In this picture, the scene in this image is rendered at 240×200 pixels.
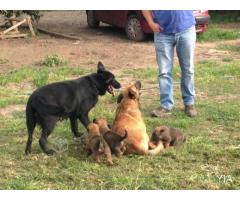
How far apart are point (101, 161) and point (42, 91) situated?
1.10m

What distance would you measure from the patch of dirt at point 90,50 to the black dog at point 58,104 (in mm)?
Result: 5360

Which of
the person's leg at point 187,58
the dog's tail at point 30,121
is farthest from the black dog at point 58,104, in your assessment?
the person's leg at point 187,58

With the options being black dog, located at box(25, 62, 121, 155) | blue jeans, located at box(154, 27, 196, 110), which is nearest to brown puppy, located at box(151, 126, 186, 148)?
black dog, located at box(25, 62, 121, 155)

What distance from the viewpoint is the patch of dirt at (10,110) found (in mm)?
8297

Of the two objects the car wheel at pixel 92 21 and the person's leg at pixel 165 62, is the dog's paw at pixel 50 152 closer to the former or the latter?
the person's leg at pixel 165 62

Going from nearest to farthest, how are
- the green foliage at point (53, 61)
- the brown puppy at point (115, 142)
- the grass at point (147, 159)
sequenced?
the grass at point (147, 159) < the brown puppy at point (115, 142) < the green foliage at point (53, 61)

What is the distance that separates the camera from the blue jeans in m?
7.80

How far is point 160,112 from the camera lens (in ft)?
26.3

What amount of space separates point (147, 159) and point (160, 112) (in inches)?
85.1

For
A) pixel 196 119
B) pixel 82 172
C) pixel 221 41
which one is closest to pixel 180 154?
pixel 82 172

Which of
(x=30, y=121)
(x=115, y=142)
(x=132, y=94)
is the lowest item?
(x=115, y=142)

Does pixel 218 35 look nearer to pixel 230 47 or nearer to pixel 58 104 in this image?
pixel 230 47

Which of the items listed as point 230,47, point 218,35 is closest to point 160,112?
point 230,47

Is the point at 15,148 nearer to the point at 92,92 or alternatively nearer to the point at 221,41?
the point at 92,92
